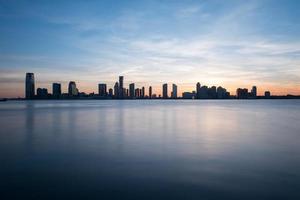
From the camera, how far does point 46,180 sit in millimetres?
9078

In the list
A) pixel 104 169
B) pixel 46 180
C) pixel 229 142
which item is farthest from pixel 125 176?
pixel 229 142

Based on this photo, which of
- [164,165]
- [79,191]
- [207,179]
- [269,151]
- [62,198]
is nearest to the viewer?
[62,198]

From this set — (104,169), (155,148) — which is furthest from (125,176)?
(155,148)

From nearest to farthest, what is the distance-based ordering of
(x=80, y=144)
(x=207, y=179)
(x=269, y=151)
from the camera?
(x=207, y=179)
(x=269, y=151)
(x=80, y=144)

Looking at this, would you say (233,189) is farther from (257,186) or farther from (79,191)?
(79,191)

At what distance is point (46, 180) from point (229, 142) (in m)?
12.1

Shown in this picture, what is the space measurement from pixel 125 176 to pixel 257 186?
4.45 meters

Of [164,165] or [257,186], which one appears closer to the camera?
[257,186]

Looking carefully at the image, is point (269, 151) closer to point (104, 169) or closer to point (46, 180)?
point (104, 169)

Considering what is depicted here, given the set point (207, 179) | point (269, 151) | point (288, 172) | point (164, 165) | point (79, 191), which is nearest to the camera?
point (79, 191)

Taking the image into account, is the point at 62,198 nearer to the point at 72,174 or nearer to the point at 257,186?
the point at 72,174

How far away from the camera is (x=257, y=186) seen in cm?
857

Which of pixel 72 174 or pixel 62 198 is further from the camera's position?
pixel 72 174

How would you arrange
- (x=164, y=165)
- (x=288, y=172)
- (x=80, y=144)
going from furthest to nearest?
(x=80, y=144), (x=164, y=165), (x=288, y=172)
